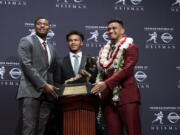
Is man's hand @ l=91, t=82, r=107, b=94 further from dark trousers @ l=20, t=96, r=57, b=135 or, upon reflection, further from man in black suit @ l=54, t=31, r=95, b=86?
dark trousers @ l=20, t=96, r=57, b=135

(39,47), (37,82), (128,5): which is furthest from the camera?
(128,5)

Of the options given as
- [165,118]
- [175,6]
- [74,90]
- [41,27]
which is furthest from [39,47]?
[175,6]

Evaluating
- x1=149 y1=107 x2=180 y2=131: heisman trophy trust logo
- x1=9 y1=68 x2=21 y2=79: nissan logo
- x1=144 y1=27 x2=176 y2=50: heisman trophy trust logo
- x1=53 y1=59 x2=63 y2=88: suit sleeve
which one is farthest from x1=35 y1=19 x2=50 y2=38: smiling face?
x1=149 y1=107 x2=180 y2=131: heisman trophy trust logo

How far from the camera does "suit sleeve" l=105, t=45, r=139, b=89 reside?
327 centimetres

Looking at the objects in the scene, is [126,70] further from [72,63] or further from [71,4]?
[71,4]

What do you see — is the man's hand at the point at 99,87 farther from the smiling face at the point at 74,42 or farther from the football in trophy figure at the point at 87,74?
the smiling face at the point at 74,42

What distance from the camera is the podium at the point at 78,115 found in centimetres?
307

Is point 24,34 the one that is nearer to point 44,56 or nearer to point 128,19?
point 44,56

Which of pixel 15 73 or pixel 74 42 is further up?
pixel 74 42

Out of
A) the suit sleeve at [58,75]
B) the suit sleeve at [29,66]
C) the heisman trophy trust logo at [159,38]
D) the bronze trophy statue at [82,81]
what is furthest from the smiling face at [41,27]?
the heisman trophy trust logo at [159,38]

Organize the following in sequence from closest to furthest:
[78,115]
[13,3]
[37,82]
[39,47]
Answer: [78,115]
[37,82]
[39,47]
[13,3]

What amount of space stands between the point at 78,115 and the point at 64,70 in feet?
2.20

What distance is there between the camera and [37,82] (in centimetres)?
342

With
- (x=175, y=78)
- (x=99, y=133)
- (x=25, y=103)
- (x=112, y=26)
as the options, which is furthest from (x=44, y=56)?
(x=175, y=78)
